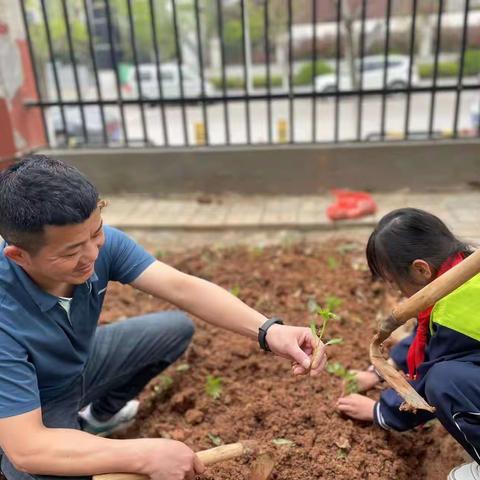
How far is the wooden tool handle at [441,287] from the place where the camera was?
1.43 m

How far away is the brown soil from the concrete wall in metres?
1.60

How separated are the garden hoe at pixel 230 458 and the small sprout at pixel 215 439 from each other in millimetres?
160

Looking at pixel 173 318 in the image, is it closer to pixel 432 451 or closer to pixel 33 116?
pixel 432 451

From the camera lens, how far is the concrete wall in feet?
15.9

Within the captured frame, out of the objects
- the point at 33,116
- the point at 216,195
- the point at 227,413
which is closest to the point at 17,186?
the point at 227,413

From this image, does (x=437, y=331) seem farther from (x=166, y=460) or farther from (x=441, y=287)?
(x=166, y=460)

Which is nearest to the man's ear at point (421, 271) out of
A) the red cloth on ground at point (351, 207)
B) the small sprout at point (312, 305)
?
the small sprout at point (312, 305)

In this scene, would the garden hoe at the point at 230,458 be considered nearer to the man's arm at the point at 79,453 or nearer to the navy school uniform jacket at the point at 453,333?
the man's arm at the point at 79,453

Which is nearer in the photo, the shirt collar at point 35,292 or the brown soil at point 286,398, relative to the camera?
the shirt collar at point 35,292

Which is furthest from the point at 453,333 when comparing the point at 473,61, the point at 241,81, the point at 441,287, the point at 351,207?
the point at 241,81

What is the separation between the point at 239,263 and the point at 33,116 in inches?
117

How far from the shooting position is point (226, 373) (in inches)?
102

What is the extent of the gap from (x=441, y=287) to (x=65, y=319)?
1.16 meters

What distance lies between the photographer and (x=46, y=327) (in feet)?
5.54
